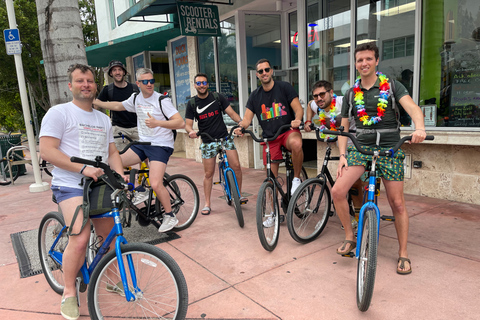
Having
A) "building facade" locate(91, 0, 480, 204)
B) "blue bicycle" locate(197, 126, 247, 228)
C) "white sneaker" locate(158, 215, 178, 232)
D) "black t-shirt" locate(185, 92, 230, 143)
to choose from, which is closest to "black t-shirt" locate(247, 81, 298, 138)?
"blue bicycle" locate(197, 126, 247, 228)

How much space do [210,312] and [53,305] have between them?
1.36 m

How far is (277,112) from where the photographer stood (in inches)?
174

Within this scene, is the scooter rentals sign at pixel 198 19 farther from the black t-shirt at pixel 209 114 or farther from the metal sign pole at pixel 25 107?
→ the metal sign pole at pixel 25 107

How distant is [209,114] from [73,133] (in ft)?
8.46

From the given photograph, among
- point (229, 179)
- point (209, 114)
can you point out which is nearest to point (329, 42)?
point (209, 114)

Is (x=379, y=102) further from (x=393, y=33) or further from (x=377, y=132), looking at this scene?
(x=393, y=33)

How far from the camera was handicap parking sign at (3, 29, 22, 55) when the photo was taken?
7309mm

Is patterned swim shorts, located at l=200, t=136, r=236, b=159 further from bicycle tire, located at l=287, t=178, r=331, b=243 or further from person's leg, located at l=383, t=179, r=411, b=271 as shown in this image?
person's leg, located at l=383, t=179, r=411, b=271

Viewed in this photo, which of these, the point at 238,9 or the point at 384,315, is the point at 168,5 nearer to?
the point at 238,9

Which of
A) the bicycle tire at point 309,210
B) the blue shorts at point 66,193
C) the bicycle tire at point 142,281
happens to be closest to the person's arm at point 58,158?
the blue shorts at point 66,193

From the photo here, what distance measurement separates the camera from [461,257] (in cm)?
332

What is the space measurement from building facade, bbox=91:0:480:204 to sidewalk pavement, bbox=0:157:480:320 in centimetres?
74

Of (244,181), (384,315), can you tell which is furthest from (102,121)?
(244,181)

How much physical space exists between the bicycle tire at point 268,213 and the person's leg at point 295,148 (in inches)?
24.4
